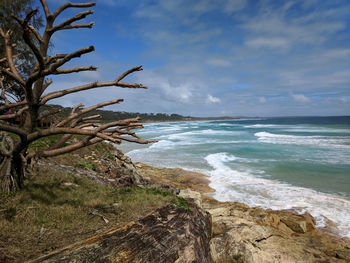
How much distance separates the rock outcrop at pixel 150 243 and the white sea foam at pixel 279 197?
8713mm

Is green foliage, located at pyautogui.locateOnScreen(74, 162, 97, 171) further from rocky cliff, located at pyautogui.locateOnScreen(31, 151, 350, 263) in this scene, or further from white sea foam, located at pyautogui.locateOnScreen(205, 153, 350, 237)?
white sea foam, located at pyautogui.locateOnScreen(205, 153, 350, 237)

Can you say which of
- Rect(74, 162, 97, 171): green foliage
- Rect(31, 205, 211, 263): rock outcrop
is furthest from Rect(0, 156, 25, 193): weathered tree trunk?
Rect(74, 162, 97, 171): green foliage

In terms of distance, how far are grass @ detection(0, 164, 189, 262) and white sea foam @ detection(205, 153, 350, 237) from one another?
860 centimetres

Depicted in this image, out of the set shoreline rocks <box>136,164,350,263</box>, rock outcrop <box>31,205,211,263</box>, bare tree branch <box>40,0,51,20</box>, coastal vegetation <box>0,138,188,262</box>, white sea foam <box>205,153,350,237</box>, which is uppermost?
bare tree branch <box>40,0,51,20</box>

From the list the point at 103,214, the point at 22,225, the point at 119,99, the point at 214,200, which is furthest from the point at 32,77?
the point at 214,200

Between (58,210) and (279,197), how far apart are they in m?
14.3

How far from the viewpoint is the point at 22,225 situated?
201 inches

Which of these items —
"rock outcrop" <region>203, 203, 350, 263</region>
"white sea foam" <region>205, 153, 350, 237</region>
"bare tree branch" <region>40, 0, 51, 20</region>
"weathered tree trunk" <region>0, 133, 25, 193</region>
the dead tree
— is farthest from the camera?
"white sea foam" <region>205, 153, 350, 237</region>

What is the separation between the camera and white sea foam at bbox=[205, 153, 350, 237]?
12.1 metres

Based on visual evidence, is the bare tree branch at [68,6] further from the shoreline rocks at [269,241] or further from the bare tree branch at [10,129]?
the shoreline rocks at [269,241]

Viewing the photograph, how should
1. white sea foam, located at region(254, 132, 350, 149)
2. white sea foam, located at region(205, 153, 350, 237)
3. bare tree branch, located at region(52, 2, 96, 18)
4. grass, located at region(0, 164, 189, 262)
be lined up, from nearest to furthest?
bare tree branch, located at region(52, 2, 96, 18) < grass, located at region(0, 164, 189, 262) < white sea foam, located at region(205, 153, 350, 237) < white sea foam, located at region(254, 132, 350, 149)

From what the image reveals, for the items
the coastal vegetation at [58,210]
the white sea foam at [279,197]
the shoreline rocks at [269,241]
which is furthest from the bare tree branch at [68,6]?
the white sea foam at [279,197]

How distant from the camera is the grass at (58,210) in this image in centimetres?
467

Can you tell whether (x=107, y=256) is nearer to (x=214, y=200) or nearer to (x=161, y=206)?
(x=161, y=206)
